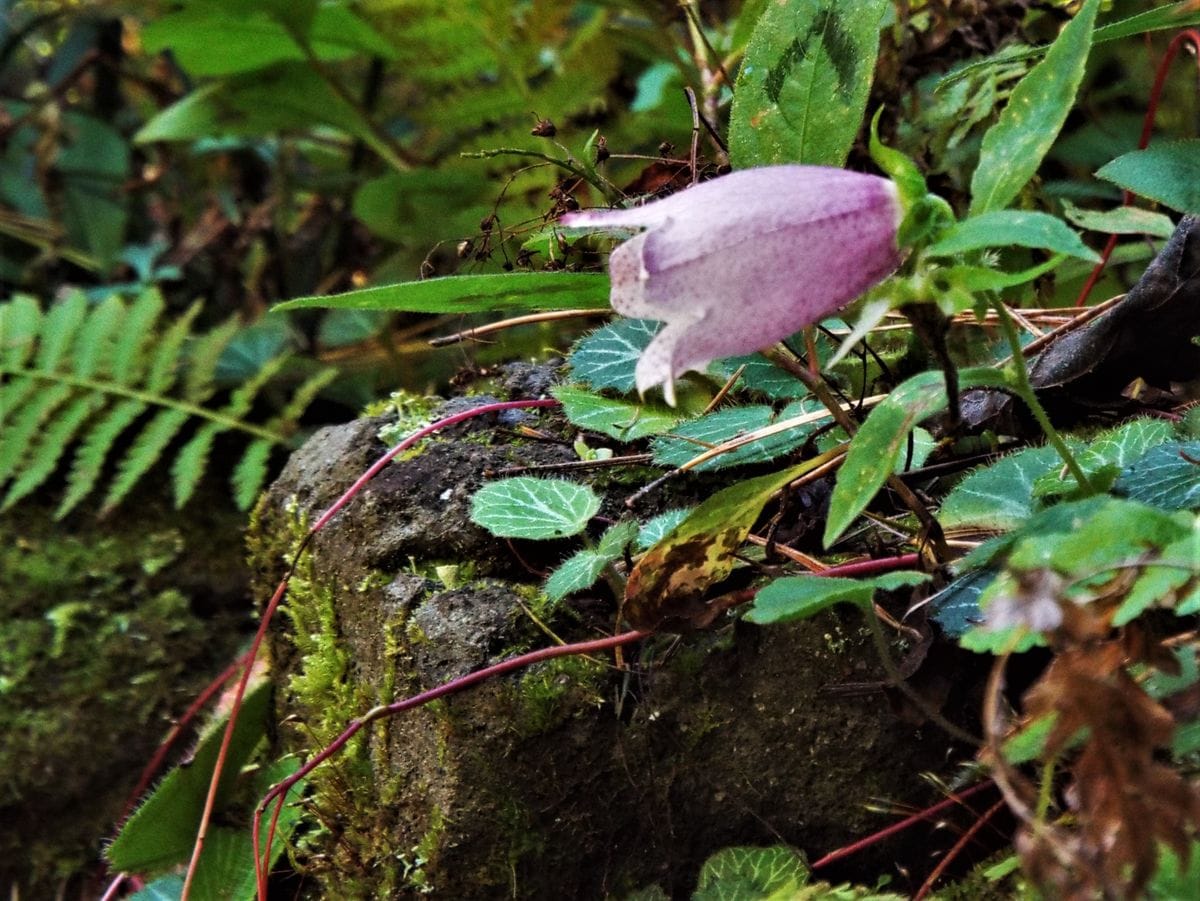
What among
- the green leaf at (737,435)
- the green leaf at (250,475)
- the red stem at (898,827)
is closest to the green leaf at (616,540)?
the green leaf at (737,435)

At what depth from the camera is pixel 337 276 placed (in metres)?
2.74

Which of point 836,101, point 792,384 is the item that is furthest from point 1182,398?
point 836,101

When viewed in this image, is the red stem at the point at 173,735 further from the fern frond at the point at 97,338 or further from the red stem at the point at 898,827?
the red stem at the point at 898,827

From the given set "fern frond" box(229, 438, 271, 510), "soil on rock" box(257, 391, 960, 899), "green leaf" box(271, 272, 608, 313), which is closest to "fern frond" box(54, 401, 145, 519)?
"fern frond" box(229, 438, 271, 510)

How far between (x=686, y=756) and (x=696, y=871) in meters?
0.11

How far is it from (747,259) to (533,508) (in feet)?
1.25

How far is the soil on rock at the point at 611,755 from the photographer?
0.89 metres

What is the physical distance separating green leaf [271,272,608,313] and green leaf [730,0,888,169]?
187mm

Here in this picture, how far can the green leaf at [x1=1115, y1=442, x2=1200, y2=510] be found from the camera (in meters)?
0.76

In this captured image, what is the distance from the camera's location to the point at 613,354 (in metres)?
1.11

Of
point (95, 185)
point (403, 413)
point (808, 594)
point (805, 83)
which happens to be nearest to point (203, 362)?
point (403, 413)

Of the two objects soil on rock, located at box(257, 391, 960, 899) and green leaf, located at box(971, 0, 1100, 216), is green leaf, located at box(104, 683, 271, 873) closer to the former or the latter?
soil on rock, located at box(257, 391, 960, 899)

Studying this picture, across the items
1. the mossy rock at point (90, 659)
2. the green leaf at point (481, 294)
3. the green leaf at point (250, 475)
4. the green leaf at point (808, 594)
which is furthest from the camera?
the green leaf at point (250, 475)

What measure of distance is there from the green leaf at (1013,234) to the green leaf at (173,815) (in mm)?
1029
